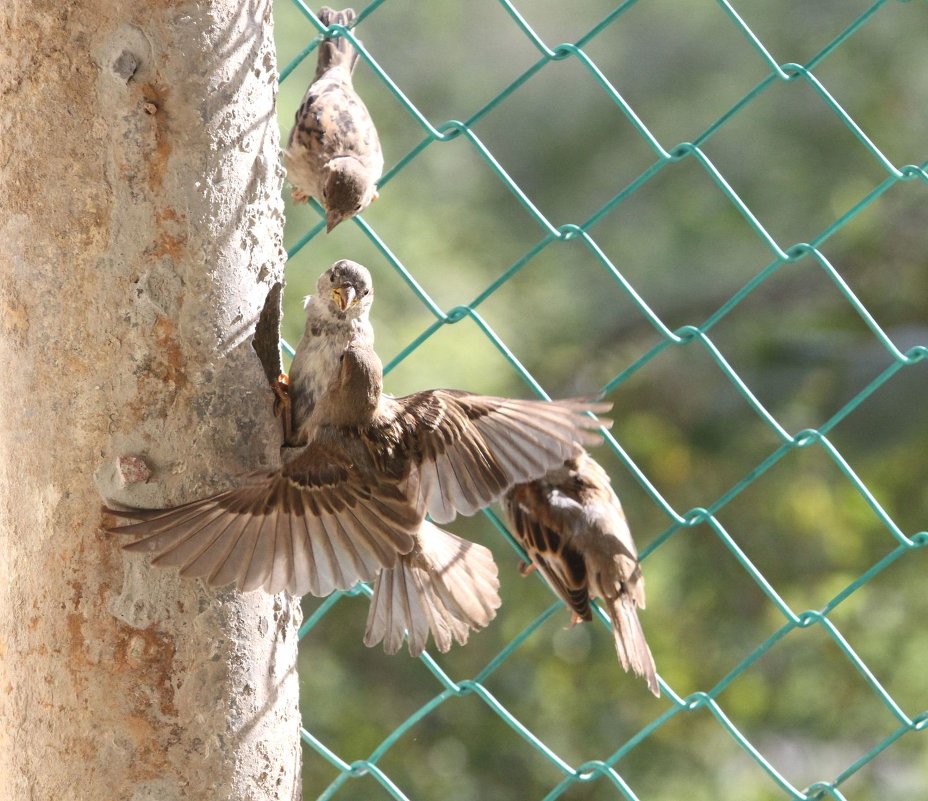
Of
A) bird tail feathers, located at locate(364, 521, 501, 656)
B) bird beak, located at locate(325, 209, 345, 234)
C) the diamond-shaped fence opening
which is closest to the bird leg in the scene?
bird tail feathers, located at locate(364, 521, 501, 656)

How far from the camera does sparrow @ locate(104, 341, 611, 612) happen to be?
1544 mm

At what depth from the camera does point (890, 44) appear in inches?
188

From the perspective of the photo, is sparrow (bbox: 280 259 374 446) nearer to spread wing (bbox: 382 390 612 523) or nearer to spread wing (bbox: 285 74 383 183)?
spread wing (bbox: 382 390 612 523)

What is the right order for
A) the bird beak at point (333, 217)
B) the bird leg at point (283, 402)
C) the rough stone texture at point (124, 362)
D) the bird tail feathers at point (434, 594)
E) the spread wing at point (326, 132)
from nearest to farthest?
the rough stone texture at point (124, 362), the bird leg at point (283, 402), the bird tail feathers at point (434, 594), the bird beak at point (333, 217), the spread wing at point (326, 132)

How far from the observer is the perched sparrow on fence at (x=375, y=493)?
1575mm

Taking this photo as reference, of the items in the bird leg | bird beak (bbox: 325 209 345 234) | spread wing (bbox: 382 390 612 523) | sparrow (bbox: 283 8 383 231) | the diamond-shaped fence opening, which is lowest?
the diamond-shaped fence opening

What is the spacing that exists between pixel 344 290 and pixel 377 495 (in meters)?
0.30

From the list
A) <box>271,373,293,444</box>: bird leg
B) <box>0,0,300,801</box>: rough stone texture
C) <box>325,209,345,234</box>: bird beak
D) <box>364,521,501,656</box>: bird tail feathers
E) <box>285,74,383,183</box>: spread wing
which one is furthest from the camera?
<box>285,74,383,183</box>: spread wing

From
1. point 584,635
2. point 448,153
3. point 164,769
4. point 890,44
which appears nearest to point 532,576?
point 584,635

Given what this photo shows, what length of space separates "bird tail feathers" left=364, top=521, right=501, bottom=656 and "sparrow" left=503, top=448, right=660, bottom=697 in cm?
47

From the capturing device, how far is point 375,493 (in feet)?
5.95

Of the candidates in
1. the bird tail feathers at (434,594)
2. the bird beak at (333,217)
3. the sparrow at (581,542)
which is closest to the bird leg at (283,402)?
the bird tail feathers at (434,594)

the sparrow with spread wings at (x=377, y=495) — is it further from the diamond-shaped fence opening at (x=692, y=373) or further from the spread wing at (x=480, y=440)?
the diamond-shaped fence opening at (x=692, y=373)

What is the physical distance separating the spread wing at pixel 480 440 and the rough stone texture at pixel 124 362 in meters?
0.32
